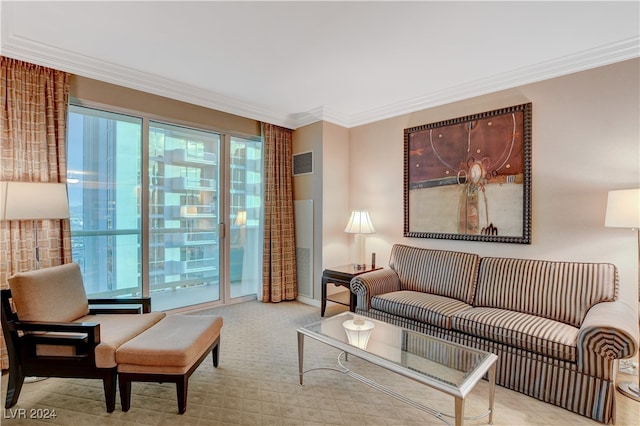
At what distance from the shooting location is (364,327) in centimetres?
245

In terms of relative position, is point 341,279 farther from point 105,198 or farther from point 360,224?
point 105,198

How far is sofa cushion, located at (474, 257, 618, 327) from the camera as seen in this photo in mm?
2461

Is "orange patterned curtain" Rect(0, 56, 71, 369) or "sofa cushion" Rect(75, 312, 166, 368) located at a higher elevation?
"orange patterned curtain" Rect(0, 56, 71, 369)

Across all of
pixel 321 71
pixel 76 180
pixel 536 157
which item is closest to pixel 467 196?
pixel 536 157

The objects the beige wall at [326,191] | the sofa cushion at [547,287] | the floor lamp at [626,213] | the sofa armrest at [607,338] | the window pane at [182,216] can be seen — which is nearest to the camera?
the sofa armrest at [607,338]

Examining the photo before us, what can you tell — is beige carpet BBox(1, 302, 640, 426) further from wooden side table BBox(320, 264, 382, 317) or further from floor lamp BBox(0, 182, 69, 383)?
wooden side table BBox(320, 264, 382, 317)

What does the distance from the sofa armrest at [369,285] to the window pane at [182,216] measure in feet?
6.50

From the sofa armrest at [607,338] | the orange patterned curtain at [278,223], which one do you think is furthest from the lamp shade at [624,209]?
the orange patterned curtain at [278,223]

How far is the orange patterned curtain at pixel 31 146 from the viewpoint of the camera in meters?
2.56

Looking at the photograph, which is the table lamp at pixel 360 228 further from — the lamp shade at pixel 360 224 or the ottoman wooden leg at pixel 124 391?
the ottoman wooden leg at pixel 124 391

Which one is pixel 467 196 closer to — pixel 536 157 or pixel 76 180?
pixel 536 157

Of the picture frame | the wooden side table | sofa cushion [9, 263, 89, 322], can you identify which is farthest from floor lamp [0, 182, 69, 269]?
the picture frame

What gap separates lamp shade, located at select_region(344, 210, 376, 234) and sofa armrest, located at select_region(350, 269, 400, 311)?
0.59 meters

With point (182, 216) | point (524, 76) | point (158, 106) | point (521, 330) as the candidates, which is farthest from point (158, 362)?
point (524, 76)
